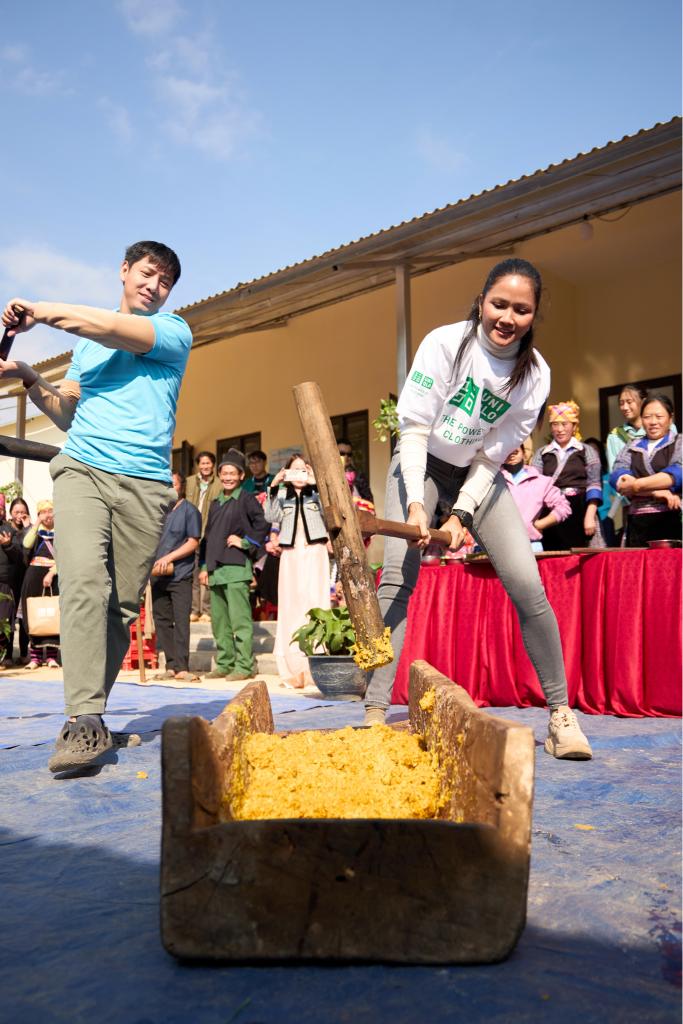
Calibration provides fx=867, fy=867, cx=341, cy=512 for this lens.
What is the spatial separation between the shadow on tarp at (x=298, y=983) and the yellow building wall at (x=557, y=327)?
9869 mm

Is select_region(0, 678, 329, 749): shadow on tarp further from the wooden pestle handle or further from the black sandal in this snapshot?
the wooden pestle handle

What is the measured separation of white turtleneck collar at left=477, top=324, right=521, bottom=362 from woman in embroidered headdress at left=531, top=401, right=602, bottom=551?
4.21 meters

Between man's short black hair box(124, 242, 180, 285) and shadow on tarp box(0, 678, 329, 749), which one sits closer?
man's short black hair box(124, 242, 180, 285)

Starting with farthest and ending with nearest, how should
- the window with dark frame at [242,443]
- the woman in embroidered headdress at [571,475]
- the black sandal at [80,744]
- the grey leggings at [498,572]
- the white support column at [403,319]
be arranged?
the window with dark frame at [242,443], the white support column at [403,319], the woman in embroidered headdress at [571,475], the grey leggings at [498,572], the black sandal at [80,744]

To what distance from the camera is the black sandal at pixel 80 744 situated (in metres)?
2.95

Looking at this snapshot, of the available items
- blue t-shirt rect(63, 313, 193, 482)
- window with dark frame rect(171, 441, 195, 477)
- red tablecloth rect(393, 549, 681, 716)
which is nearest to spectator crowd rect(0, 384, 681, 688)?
red tablecloth rect(393, 549, 681, 716)

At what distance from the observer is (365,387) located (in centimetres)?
1321

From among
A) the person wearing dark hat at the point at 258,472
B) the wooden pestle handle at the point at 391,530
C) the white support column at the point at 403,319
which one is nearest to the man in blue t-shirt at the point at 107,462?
the wooden pestle handle at the point at 391,530

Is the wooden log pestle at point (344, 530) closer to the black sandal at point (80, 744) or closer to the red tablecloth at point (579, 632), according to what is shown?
the black sandal at point (80, 744)

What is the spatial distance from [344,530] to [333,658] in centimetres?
397

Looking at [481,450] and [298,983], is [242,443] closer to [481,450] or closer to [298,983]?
[481,450]

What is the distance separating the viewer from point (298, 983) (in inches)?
54.3

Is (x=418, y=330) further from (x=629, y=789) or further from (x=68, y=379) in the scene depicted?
(x=629, y=789)

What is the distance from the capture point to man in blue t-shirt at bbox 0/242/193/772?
10.1 ft
